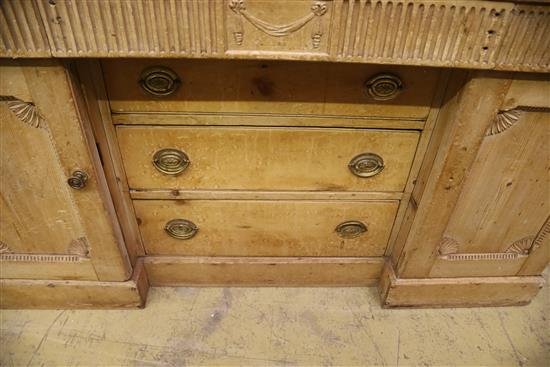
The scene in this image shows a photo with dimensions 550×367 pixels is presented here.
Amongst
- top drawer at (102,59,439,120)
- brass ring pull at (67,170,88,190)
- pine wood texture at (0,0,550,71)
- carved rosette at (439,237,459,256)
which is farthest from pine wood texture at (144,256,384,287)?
pine wood texture at (0,0,550,71)

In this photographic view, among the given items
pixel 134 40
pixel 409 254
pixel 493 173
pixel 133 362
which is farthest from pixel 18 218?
pixel 493 173

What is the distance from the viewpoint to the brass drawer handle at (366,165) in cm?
121

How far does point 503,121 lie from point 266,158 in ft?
2.27

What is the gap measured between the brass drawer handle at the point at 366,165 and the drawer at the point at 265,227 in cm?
14

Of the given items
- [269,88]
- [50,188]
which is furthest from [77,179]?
[269,88]

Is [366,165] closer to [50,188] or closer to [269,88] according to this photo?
[269,88]

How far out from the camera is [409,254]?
1.37 m

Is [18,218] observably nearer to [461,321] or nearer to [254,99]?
[254,99]

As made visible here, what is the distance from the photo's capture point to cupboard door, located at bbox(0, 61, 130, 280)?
3.08 ft

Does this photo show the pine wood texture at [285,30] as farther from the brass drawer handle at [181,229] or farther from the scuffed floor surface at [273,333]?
the scuffed floor surface at [273,333]

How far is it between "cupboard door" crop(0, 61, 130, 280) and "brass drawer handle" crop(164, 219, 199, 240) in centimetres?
17

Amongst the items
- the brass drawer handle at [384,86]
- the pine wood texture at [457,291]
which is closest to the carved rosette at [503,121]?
the brass drawer handle at [384,86]

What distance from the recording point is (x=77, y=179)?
3.57ft

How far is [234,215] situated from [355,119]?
555 millimetres
